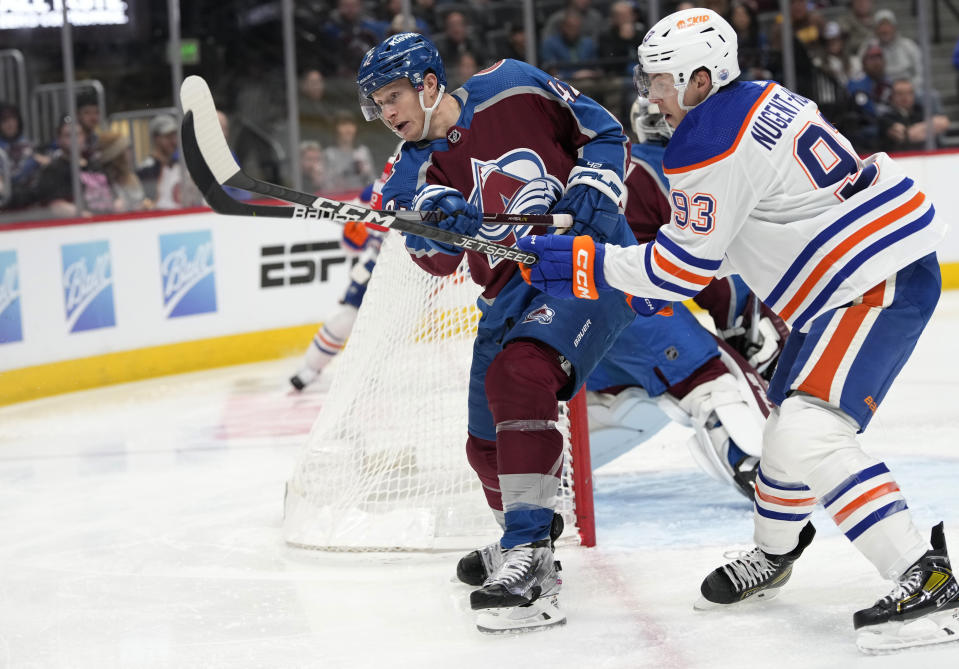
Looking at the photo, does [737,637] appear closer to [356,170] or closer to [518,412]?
[518,412]

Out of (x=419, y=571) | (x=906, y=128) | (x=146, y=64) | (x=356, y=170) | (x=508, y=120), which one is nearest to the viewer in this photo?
(x=508, y=120)

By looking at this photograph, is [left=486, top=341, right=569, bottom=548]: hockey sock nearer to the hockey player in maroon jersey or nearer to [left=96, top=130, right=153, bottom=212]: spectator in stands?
the hockey player in maroon jersey

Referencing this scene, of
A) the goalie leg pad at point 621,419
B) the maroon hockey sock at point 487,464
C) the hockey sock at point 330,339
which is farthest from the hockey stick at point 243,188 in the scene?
the hockey sock at point 330,339

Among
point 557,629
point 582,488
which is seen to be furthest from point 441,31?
point 557,629

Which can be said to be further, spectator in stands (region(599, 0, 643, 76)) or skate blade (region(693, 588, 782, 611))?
spectator in stands (region(599, 0, 643, 76))

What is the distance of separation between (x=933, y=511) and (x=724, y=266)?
98 centimetres

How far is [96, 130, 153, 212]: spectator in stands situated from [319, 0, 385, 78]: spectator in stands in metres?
1.31

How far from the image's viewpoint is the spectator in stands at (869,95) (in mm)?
7691

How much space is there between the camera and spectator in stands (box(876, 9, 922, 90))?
25.0 feet

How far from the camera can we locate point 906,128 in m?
7.55

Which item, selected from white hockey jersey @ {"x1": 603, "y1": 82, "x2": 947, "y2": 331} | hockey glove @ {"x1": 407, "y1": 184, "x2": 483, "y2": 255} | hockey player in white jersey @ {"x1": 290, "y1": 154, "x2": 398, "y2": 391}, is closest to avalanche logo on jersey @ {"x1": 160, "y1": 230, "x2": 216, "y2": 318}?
hockey player in white jersey @ {"x1": 290, "y1": 154, "x2": 398, "y2": 391}

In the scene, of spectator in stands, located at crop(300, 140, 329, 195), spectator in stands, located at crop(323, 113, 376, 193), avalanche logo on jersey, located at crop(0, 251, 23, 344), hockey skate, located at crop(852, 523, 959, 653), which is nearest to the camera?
hockey skate, located at crop(852, 523, 959, 653)

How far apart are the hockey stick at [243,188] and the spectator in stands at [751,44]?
5.76m

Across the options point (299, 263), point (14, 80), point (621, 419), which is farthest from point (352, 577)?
point (14, 80)
